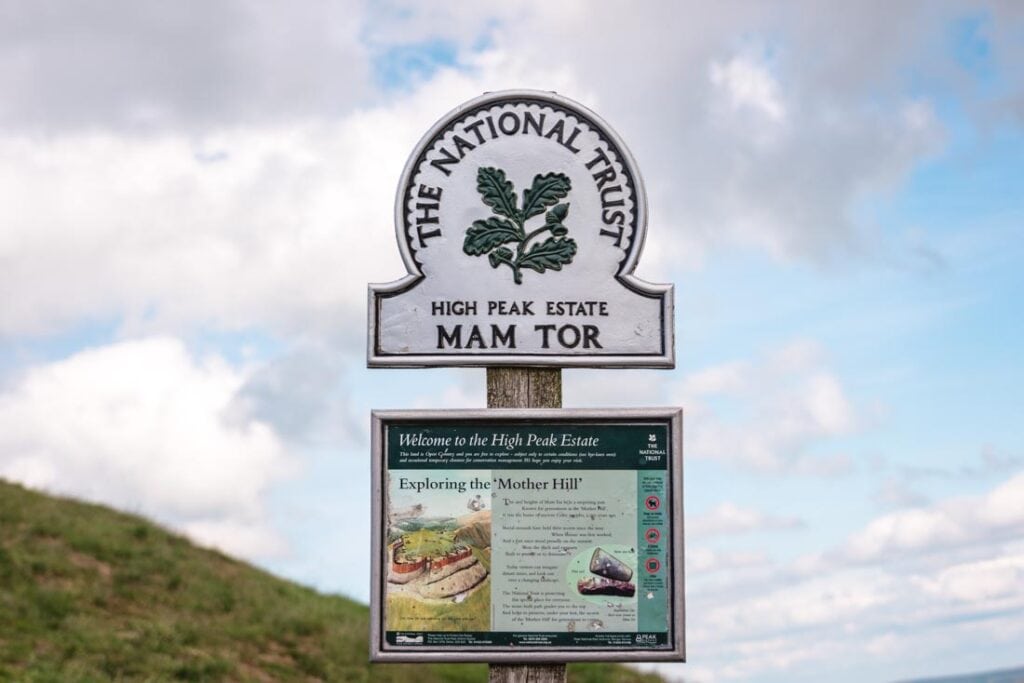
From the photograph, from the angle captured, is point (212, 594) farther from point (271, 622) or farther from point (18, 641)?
point (18, 641)

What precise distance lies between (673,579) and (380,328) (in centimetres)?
279

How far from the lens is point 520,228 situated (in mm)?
8859

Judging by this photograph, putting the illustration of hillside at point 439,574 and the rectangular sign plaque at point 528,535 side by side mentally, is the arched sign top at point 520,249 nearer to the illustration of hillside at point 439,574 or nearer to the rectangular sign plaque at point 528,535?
the rectangular sign plaque at point 528,535

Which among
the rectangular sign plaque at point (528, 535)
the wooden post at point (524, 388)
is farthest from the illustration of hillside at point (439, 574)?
the wooden post at point (524, 388)

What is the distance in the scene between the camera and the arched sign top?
8.77m

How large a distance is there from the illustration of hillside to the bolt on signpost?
1 centimetres

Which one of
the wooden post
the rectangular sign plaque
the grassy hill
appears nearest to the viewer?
the rectangular sign plaque

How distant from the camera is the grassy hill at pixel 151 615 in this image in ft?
55.3

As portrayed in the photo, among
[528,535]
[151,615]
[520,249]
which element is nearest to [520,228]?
[520,249]

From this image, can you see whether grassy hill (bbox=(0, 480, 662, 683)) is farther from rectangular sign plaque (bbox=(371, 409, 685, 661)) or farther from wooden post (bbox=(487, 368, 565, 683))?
wooden post (bbox=(487, 368, 565, 683))

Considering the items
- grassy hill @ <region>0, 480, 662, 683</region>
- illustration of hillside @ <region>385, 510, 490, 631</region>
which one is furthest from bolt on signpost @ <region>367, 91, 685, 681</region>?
grassy hill @ <region>0, 480, 662, 683</region>

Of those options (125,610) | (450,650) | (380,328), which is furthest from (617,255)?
(125,610)

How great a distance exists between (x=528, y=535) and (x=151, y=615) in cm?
1244

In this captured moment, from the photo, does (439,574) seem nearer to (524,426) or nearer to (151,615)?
(524,426)
